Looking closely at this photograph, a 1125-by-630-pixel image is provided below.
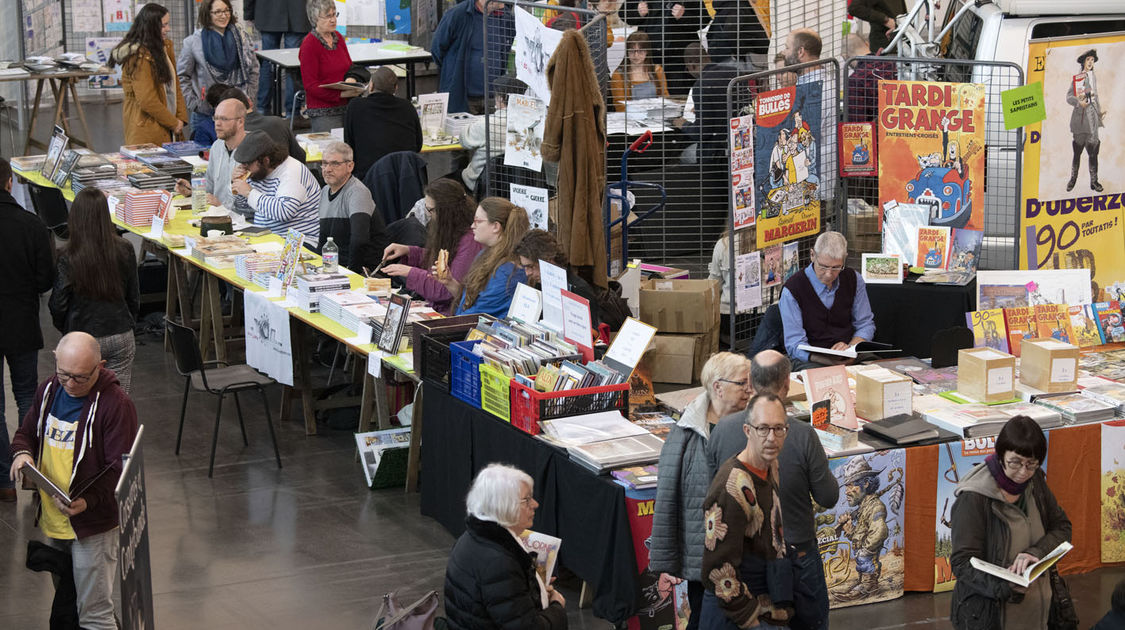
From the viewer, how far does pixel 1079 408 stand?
631 cm

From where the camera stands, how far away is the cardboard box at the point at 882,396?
6184 millimetres

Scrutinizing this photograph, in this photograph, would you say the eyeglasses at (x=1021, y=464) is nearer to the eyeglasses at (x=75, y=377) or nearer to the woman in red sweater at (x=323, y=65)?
the eyeglasses at (x=75, y=377)

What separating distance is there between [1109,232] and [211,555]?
519 centimetres

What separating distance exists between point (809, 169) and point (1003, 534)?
156 inches

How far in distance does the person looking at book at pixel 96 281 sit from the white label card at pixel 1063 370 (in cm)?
471

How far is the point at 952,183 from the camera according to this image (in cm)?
790

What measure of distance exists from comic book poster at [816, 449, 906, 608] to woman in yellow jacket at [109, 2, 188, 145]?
27.6ft

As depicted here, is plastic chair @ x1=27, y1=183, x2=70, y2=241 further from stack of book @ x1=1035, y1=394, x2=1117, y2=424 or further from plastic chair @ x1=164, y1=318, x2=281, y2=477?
stack of book @ x1=1035, y1=394, x2=1117, y2=424

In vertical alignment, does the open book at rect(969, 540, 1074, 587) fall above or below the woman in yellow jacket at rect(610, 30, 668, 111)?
below

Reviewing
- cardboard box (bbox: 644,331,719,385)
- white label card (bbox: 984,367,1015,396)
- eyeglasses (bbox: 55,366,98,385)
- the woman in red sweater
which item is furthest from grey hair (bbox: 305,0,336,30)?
white label card (bbox: 984,367,1015,396)

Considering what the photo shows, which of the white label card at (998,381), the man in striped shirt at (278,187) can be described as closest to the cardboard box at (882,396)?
the white label card at (998,381)

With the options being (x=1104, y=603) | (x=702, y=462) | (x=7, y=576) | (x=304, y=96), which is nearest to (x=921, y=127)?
(x=1104, y=603)

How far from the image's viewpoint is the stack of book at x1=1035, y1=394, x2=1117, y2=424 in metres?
6.27

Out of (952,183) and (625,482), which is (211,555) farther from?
(952,183)
